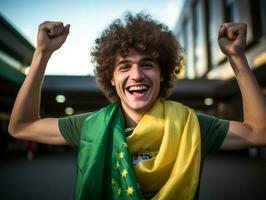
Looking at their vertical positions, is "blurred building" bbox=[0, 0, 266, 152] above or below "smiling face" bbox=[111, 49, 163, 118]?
above

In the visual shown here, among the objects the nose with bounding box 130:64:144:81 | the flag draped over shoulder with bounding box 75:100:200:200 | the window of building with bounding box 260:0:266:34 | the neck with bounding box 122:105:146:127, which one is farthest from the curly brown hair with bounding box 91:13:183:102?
the window of building with bounding box 260:0:266:34

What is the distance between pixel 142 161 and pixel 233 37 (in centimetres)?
84

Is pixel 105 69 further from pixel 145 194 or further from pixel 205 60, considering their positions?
pixel 205 60

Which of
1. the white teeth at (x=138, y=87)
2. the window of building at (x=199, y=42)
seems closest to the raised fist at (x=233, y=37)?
the white teeth at (x=138, y=87)

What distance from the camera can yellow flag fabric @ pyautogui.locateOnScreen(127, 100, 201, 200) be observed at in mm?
1405

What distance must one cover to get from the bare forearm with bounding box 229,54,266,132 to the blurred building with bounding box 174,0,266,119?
973 cm

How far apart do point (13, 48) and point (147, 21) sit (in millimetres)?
18668

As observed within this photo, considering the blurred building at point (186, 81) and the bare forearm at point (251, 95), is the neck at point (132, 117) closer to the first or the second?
the bare forearm at point (251, 95)

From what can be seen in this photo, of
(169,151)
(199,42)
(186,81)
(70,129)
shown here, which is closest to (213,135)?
(169,151)

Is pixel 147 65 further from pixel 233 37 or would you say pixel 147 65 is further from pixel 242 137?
pixel 242 137

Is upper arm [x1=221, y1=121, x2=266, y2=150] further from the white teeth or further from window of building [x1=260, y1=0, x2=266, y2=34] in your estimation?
window of building [x1=260, y1=0, x2=266, y2=34]

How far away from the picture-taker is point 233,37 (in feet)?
5.09

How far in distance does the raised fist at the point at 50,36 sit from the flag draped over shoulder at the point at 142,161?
490 mm

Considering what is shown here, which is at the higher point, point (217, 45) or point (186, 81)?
point (217, 45)
